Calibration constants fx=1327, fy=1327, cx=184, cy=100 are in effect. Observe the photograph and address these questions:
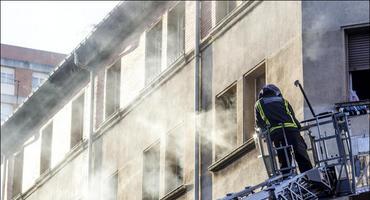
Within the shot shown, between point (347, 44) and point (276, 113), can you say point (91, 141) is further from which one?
point (276, 113)

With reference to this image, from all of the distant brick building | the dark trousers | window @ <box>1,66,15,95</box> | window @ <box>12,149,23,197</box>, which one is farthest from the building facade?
the distant brick building

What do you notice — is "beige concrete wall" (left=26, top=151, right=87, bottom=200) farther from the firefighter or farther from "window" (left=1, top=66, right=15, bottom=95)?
"window" (left=1, top=66, right=15, bottom=95)

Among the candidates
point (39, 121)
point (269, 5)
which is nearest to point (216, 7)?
point (269, 5)

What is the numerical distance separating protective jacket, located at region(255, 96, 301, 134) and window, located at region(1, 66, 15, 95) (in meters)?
61.3

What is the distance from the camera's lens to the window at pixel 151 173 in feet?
102

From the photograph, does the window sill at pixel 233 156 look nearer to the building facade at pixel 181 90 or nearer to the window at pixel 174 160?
the building facade at pixel 181 90

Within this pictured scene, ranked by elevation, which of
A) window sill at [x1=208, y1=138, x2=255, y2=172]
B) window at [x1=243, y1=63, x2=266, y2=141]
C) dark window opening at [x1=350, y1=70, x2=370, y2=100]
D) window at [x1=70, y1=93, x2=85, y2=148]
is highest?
window at [x1=70, y1=93, x2=85, y2=148]

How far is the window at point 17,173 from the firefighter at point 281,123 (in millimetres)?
23662

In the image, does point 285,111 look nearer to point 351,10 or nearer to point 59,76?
point 351,10

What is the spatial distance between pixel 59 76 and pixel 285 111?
1929 centimetres

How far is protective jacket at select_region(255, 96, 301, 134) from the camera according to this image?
19.1 meters

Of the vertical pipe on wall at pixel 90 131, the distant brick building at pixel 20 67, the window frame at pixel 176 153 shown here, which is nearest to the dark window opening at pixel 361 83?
the window frame at pixel 176 153

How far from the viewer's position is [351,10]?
2497cm

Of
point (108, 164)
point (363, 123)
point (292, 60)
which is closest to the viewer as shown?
point (363, 123)
